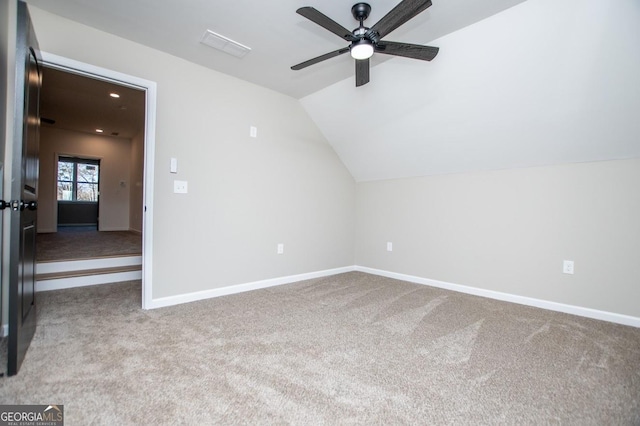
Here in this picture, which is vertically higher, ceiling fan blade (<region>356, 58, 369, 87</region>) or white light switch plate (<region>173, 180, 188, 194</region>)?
ceiling fan blade (<region>356, 58, 369, 87</region>)

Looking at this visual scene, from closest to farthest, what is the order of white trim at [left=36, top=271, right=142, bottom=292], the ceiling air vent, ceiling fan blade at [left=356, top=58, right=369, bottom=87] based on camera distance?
ceiling fan blade at [left=356, top=58, right=369, bottom=87] < the ceiling air vent < white trim at [left=36, top=271, right=142, bottom=292]

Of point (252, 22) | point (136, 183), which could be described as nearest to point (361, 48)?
point (252, 22)

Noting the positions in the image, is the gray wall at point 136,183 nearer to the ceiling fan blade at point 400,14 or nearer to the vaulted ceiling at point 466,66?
the vaulted ceiling at point 466,66

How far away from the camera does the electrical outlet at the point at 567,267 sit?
103 inches

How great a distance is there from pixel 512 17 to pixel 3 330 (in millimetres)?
4054

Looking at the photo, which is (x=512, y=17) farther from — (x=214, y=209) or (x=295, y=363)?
(x=214, y=209)

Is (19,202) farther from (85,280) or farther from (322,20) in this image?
(85,280)

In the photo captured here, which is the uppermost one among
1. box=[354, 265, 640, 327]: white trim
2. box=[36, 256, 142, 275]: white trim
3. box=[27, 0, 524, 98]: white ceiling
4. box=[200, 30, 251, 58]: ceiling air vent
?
box=[27, 0, 524, 98]: white ceiling

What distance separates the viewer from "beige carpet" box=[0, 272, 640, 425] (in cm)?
129

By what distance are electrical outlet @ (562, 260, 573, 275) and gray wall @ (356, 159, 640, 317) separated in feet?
0.10

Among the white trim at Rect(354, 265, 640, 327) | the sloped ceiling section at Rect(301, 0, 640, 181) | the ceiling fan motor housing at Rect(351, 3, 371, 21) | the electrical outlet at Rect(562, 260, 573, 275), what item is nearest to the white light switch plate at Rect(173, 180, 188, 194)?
the sloped ceiling section at Rect(301, 0, 640, 181)

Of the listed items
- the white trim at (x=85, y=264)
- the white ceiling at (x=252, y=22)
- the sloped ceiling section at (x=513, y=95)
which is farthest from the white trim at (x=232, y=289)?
the white ceiling at (x=252, y=22)

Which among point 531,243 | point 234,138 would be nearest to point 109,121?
point 234,138

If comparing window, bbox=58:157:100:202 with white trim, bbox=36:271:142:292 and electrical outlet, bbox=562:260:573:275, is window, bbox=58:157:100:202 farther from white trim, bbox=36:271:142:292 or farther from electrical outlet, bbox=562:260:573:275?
electrical outlet, bbox=562:260:573:275
